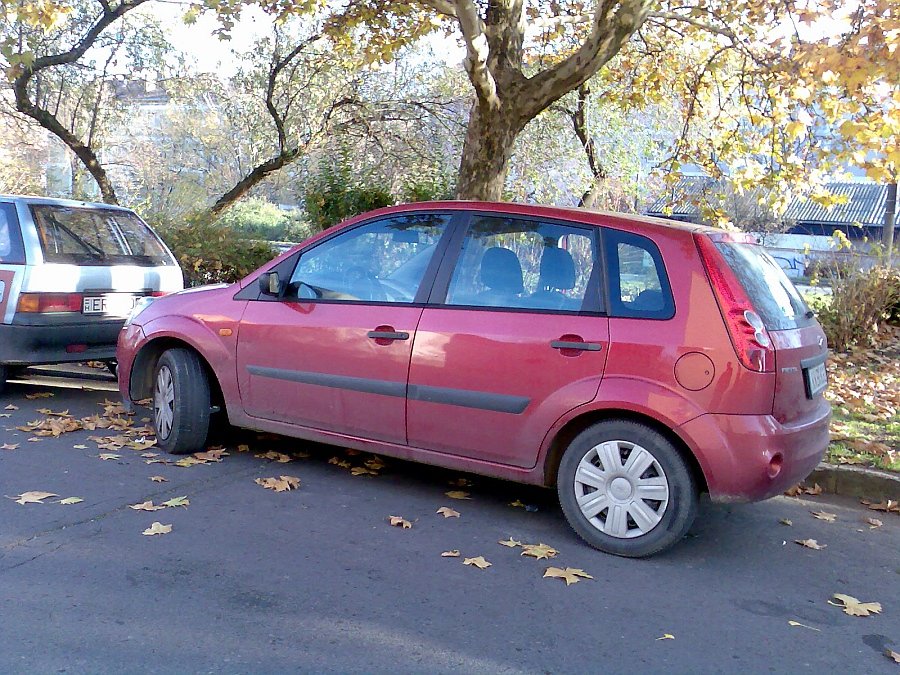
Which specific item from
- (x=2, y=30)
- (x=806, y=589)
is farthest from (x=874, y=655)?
(x=2, y=30)

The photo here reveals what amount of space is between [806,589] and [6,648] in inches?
136

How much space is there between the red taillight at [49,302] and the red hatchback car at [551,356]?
2098 millimetres

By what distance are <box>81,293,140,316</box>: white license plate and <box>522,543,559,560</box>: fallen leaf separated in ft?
15.3

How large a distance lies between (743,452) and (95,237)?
5.89m

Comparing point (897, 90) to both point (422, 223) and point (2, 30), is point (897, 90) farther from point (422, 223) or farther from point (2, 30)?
point (2, 30)

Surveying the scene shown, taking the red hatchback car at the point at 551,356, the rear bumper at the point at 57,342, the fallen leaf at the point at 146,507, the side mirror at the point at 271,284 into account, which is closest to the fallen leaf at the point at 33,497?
the fallen leaf at the point at 146,507

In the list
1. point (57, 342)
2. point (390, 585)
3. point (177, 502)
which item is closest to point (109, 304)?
point (57, 342)

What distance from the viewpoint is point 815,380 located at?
15.3 feet

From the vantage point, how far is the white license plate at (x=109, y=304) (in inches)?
291

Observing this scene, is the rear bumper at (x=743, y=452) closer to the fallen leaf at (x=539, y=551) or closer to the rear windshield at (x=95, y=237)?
the fallen leaf at (x=539, y=551)

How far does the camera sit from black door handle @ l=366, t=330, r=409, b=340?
16.5ft

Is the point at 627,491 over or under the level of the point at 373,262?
under

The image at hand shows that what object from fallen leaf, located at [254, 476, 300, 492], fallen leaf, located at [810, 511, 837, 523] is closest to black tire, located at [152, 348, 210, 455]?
fallen leaf, located at [254, 476, 300, 492]

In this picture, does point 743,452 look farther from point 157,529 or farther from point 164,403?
point 164,403
